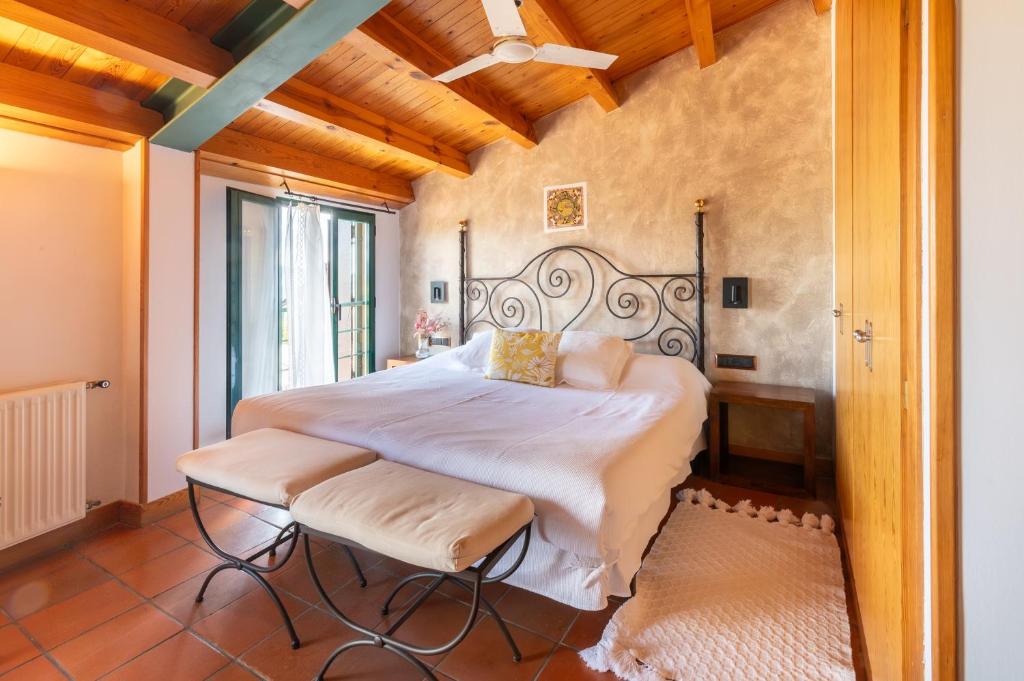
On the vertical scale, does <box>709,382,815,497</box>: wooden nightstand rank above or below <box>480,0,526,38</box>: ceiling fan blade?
below

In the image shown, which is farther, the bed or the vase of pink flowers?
the vase of pink flowers

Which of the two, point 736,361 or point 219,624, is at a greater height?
point 736,361

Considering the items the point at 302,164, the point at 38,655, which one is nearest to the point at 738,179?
the point at 302,164

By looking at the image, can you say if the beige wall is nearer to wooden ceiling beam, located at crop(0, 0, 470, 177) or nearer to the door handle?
wooden ceiling beam, located at crop(0, 0, 470, 177)

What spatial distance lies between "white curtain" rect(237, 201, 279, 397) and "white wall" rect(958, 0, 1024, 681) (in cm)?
385

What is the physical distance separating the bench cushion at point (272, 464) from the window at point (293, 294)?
175 centimetres

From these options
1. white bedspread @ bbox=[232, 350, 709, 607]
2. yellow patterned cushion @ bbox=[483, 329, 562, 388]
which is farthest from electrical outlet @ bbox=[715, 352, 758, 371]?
yellow patterned cushion @ bbox=[483, 329, 562, 388]

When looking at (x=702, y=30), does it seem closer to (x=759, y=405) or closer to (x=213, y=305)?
(x=759, y=405)

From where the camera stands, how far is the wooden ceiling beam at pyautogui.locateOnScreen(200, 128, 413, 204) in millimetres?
3002

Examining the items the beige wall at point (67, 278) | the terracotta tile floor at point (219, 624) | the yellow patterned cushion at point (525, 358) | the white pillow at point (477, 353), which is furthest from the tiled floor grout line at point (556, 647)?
the beige wall at point (67, 278)

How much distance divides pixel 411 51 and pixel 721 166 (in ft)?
6.99

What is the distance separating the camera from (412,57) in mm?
2496

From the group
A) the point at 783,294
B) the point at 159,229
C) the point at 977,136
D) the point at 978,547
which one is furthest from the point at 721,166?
the point at 159,229

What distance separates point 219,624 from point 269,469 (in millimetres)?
625
